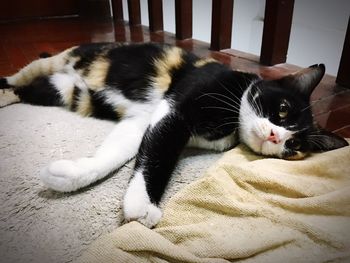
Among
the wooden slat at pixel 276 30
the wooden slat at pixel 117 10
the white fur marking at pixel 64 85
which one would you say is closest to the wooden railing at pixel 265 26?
the wooden slat at pixel 276 30

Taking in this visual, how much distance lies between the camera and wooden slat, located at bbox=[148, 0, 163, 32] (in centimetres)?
237

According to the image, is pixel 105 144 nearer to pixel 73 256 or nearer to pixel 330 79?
pixel 73 256

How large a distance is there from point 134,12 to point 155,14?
32 centimetres

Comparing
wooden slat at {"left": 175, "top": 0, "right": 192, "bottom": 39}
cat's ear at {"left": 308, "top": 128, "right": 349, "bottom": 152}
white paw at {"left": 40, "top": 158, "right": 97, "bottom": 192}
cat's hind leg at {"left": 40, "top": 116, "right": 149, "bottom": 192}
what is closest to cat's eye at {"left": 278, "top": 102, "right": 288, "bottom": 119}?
cat's ear at {"left": 308, "top": 128, "right": 349, "bottom": 152}

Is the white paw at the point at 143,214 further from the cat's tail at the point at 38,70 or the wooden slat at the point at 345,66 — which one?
the wooden slat at the point at 345,66

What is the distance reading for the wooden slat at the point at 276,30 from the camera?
5.32ft

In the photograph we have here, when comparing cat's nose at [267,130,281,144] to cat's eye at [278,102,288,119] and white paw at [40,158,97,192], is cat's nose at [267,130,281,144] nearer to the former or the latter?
cat's eye at [278,102,288,119]

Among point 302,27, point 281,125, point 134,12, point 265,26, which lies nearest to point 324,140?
point 281,125

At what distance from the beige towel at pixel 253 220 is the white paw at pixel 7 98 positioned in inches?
35.3

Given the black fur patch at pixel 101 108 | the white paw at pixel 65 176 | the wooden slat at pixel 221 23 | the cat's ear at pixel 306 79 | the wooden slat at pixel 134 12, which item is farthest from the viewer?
the wooden slat at pixel 134 12

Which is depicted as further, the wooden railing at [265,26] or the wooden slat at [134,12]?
the wooden slat at [134,12]

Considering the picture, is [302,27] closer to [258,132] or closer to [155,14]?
[155,14]

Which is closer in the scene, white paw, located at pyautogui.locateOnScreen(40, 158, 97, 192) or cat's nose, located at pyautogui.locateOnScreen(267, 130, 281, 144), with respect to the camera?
white paw, located at pyautogui.locateOnScreen(40, 158, 97, 192)

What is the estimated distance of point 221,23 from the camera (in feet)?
6.30
